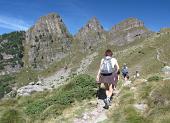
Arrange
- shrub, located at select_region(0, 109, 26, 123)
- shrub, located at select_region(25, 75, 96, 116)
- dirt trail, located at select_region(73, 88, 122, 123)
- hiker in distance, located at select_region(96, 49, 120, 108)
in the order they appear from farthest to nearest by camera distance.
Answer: shrub, located at select_region(25, 75, 96, 116) → shrub, located at select_region(0, 109, 26, 123) → hiker in distance, located at select_region(96, 49, 120, 108) → dirt trail, located at select_region(73, 88, 122, 123)

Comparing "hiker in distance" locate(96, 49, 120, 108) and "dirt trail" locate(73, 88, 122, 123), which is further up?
"hiker in distance" locate(96, 49, 120, 108)

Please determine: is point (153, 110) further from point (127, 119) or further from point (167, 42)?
point (167, 42)

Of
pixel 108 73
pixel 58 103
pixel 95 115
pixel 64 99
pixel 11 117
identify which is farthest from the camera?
pixel 64 99

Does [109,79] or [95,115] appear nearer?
[109,79]

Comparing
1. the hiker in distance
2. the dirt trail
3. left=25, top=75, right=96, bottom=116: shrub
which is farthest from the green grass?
the hiker in distance

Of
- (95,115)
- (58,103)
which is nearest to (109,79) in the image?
(95,115)

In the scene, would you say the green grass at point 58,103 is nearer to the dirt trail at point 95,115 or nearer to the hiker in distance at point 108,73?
the dirt trail at point 95,115

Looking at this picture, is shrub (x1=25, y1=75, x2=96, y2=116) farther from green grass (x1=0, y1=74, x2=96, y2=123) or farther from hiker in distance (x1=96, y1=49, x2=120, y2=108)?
hiker in distance (x1=96, y1=49, x2=120, y2=108)

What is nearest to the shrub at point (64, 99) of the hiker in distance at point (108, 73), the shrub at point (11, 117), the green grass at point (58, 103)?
the green grass at point (58, 103)

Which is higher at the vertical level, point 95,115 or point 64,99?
point 64,99

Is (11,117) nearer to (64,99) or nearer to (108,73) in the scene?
(64,99)

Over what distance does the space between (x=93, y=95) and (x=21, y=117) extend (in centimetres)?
409

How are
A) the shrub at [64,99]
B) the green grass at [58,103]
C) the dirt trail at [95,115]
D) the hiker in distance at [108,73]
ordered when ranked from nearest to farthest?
the dirt trail at [95,115] < the hiker in distance at [108,73] < the green grass at [58,103] < the shrub at [64,99]

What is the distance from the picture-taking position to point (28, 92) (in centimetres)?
2711
